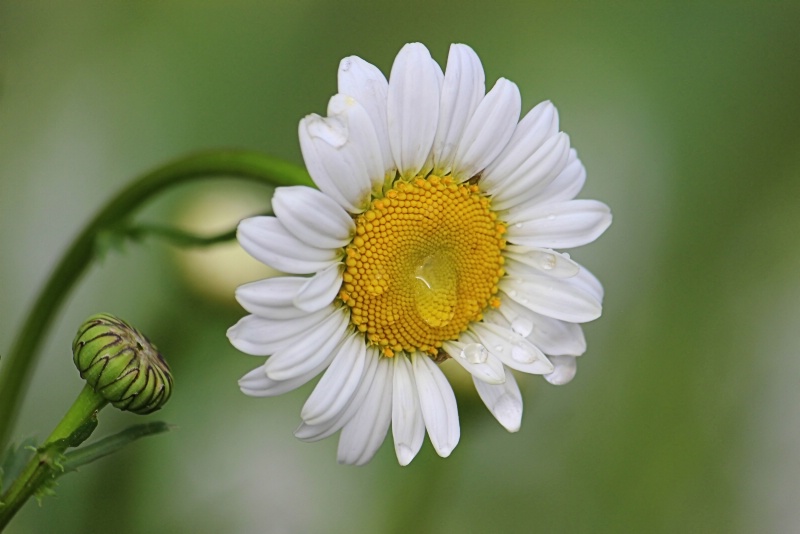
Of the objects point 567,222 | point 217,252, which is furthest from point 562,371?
point 217,252

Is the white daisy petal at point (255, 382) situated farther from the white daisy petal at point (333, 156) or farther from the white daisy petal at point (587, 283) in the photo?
the white daisy petal at point (587, 283)

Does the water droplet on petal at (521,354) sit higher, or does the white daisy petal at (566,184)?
the white daisy petal at (566,184)

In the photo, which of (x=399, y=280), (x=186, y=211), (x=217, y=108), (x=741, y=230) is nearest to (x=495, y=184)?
(x=399, y=280)

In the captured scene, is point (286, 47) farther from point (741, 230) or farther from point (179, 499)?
point (741, 230)

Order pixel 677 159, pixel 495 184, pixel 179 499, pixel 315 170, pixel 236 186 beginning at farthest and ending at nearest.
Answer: pixel 677 159
pixel 236 186
pixel 179 499
pixel 495 184
pixel 315 170

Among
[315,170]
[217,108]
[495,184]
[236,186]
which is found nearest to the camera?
[315,170]

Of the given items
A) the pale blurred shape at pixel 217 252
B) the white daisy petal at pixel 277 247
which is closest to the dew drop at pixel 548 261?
the white daisy petal at pixel 277 247
